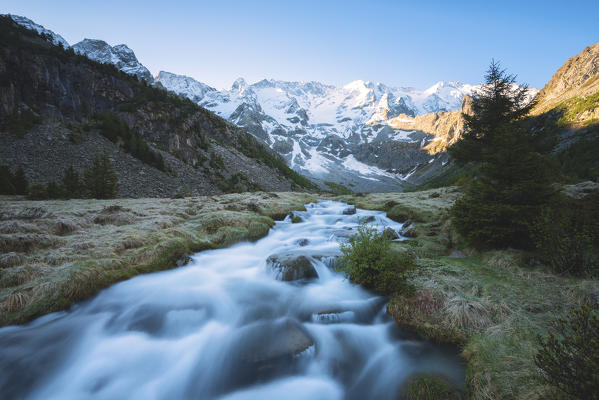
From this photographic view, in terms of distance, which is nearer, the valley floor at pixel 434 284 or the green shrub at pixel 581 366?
the green shrub at pixel 581 366

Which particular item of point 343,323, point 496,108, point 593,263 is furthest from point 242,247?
point 496,108

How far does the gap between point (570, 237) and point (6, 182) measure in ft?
126

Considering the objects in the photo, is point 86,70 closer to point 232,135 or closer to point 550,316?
point 232,135

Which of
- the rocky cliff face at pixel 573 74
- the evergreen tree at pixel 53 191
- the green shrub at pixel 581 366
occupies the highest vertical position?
the rocky cliff face at pixel 573 74

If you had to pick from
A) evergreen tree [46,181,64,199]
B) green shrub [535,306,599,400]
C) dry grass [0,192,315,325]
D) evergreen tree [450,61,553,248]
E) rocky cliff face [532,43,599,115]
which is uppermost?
rocky cliff face [532,43,599,115]

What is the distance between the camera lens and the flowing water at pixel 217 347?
15.0 ft

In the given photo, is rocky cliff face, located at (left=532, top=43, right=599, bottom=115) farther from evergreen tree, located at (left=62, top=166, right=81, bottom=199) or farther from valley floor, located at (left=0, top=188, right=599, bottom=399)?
evergreen tree, located at (left=62, top=166, right=81, bottom=199)

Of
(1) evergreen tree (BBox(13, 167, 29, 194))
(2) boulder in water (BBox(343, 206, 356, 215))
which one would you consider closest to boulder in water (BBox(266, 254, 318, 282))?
(2) boulder in water (BBox(343, 206, 356, 215))

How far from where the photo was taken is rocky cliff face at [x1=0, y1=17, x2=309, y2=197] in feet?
98.2

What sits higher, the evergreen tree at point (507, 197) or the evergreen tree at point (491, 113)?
the evergreen tree at point (491, 113)

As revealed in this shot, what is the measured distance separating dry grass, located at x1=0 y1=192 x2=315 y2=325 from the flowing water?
500 millimetres

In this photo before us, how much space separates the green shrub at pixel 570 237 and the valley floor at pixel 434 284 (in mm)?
468

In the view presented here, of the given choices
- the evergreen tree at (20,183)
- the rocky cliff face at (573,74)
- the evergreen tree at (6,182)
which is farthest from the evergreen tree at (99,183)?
the rocky cliff face at (573,74)

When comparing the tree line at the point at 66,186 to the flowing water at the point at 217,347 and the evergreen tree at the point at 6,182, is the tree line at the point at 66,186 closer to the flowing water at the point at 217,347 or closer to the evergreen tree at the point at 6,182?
the evergreen tree at the point at 6,182
